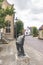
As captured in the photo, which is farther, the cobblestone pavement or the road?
the road

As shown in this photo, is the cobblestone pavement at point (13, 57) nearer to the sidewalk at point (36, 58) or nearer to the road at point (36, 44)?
the sidewalk at point (36, 58)

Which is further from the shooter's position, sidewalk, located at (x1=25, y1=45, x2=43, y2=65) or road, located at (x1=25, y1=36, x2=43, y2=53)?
road, located at (x1=25, y1=36, x2=43, y2=53)

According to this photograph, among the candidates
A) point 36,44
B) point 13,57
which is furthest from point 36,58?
point 36,44

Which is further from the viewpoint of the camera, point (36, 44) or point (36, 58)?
point (36, 44)

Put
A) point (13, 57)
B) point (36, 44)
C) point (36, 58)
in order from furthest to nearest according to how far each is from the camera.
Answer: point (36, 44), point (13, 57), point (36, 58)

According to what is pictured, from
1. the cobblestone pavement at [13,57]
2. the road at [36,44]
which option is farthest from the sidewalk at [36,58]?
the road at [36,44]

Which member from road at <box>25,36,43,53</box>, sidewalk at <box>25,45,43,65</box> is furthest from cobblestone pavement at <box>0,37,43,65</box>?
road at <box>25,36,43,53</box>

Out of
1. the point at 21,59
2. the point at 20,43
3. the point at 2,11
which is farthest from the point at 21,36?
the point at 2,11

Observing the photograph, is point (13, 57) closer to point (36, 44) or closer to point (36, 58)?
point (36, 58)

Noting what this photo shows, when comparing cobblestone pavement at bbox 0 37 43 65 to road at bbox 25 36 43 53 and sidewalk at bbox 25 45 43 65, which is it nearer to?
sidewalk at bbox 25 45 43 65

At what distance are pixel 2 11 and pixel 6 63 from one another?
36.1 ft

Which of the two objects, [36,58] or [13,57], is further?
[13,57]

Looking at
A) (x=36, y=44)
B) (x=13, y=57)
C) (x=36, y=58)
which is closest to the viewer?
(x=36, y=58)

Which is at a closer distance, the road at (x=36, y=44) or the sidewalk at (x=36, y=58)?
the sidewalk at (x=36, y=58)
